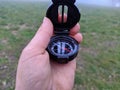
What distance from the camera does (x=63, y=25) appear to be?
8.46 feet

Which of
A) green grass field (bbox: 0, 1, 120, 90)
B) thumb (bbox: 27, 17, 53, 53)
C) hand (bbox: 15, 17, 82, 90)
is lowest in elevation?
green grass field (bbox: 0, 1, 120, 90)

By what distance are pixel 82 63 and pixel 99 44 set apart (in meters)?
1.75

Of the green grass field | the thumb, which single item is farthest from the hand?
the green grass field

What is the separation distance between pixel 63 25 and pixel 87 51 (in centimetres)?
530

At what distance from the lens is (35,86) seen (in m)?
2.54

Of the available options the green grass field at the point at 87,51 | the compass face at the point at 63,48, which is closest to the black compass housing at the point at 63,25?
the compass face at the point at 63,48

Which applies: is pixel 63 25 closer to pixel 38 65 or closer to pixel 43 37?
pixel 43 37

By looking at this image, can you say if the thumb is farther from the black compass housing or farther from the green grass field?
the green grass field

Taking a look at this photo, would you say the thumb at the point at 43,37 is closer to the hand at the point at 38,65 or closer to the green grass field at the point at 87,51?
the hand at the point at 38,65

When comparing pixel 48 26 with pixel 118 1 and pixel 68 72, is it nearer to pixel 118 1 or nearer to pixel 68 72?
pixel 68 72

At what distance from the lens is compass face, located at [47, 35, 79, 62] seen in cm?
253

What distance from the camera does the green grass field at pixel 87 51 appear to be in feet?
19.9

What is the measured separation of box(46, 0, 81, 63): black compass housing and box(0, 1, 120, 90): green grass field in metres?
3.22

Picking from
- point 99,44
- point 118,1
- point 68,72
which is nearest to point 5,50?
point 99,44
